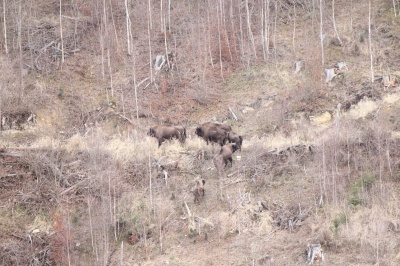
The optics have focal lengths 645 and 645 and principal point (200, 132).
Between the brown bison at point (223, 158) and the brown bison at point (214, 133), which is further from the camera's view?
the brown bison at point (214, 133)

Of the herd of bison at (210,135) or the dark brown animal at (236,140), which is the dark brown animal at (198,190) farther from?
the dark brown animal at (236,140)

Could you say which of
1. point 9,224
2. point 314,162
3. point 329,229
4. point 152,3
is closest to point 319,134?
point 314,162

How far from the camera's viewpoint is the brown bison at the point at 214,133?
28500 mm

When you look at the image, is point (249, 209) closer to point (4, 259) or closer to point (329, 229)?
point (329, 229)

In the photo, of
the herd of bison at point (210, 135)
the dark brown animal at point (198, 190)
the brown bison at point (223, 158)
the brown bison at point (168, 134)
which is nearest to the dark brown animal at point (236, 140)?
the herd of bison at point (210, 135)

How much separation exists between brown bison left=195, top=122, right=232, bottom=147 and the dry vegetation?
572mm

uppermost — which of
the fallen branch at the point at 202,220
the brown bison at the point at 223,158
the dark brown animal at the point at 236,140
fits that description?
the dark brown animal at the point at 236,140

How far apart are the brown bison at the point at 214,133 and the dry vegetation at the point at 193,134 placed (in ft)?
1.88

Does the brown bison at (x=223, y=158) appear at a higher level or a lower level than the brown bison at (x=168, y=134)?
lower

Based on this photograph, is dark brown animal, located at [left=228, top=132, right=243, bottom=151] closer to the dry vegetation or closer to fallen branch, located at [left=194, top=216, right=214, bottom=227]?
the dry vegetation

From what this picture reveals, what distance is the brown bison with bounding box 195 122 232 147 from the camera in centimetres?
2850

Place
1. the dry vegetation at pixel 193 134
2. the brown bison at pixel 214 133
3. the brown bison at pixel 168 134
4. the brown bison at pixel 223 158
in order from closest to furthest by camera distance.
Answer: the dry vegetation at pixel 193 134 → the brown bison at pixel 223 158 → the brown bison at pixel 214 133 → the brown bison at pixel 168 134

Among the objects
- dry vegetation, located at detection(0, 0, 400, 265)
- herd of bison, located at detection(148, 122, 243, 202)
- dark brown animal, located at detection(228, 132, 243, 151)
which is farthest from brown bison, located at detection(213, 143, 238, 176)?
dark brown animal, located at detection(228, 132, 243, 151)

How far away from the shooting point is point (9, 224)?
24.6 meters
